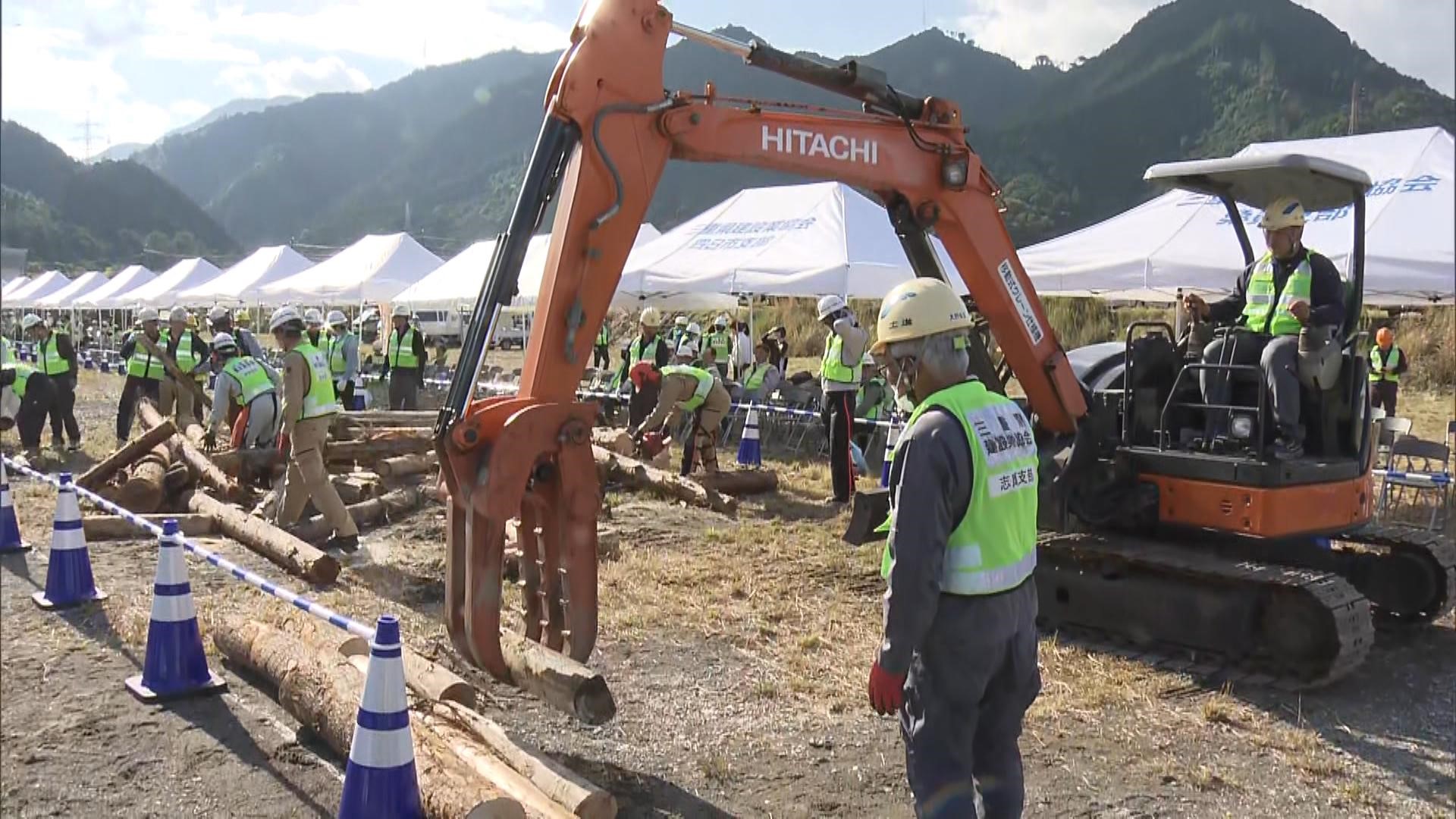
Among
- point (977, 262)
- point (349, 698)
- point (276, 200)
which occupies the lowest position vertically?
point (349, 698)

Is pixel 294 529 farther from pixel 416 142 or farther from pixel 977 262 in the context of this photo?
pixel 416 142

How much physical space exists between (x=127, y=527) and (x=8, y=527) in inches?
33.9

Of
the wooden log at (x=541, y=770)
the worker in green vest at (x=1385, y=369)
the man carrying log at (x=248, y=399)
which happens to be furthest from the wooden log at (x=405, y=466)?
the worker in green vest at (x=1385, y=369)

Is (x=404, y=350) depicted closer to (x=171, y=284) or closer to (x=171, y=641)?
(x=171, y=641)

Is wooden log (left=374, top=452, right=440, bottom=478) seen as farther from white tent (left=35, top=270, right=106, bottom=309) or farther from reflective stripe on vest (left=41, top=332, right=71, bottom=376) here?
white tent (left=35, top=270, right=106, bottom=309)

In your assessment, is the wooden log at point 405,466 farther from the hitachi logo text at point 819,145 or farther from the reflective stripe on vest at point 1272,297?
the reflective stripe on vest at point 1272,297

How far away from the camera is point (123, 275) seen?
39.6 m

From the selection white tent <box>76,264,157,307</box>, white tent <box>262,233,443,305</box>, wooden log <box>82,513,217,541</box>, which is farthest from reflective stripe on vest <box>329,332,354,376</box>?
white tent <box>76,264,157,307</box>

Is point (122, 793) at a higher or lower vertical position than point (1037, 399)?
lower

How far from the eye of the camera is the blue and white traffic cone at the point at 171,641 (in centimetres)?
570

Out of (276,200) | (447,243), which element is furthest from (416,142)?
(447,243)

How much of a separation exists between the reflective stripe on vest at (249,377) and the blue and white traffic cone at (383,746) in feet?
23.8

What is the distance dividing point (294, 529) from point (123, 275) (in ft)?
117

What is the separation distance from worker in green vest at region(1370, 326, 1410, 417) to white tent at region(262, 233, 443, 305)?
17.9 metres
